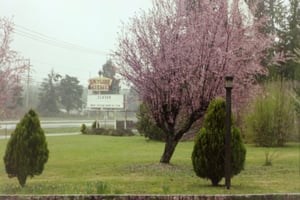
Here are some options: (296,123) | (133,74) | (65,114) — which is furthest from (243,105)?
(65,114)

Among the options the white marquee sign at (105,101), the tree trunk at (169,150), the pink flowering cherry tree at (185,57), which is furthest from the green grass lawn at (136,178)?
the white marquee sign at (105,101)

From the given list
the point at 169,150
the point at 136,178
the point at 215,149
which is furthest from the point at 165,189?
the point at 169,150

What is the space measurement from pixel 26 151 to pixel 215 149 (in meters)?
3.59

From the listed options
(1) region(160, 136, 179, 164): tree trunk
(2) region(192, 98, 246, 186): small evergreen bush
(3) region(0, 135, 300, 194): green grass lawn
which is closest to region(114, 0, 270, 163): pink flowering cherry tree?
(1) region(160, 136, 179, 164): tree trunk

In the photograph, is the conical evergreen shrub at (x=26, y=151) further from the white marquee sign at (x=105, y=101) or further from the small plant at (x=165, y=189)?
the white marquee sign at (x=105, y=101)

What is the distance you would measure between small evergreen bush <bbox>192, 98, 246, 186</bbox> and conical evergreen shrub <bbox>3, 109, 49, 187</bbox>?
3.02 meters

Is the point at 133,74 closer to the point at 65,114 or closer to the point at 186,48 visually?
the point at 186,48

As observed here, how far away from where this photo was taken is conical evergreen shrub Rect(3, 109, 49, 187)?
848 cm

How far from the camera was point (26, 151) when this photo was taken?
A: 27.8 ft

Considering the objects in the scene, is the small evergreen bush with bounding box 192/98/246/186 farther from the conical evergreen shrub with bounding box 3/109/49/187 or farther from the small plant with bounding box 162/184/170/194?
the conical evergreen shrub with bounding box 3/109/49/187

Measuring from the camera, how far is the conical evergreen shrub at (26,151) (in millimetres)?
8477

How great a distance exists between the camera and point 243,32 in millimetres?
12609

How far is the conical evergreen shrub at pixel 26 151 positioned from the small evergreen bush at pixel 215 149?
3022 mm

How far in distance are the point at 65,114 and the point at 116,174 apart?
132 feet
